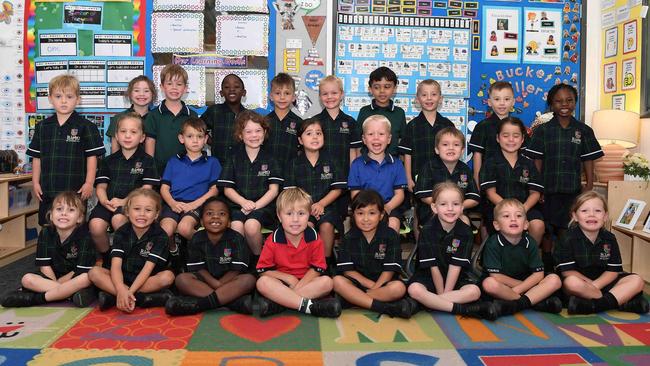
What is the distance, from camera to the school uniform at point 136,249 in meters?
2.86

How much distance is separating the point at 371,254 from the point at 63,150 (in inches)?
81.7

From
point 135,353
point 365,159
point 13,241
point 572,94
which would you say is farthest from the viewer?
point 13,241

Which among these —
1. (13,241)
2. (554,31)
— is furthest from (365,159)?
(13,241)

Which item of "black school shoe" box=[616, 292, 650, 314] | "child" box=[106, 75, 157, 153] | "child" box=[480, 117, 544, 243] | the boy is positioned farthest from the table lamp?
"child" box=[106, 75, 157, 153]

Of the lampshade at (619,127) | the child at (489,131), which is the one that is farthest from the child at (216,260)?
the lampshade at (619,127)

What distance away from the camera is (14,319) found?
8.34ft

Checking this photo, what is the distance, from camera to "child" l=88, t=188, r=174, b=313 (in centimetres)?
274

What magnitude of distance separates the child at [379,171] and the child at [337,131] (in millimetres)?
347

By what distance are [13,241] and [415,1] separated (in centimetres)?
365

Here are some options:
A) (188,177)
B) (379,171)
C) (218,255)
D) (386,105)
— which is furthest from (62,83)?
(386,105)

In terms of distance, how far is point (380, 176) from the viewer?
3.38 meters

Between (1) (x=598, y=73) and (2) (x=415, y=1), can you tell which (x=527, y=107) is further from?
(2) (x=415, y=1)

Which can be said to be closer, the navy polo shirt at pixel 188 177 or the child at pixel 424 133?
the navy polo shirt at pixel 188 177

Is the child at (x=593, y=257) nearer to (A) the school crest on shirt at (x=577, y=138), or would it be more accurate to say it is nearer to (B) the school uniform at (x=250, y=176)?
(A) the school crest on shirt at (x=577, y=138)
